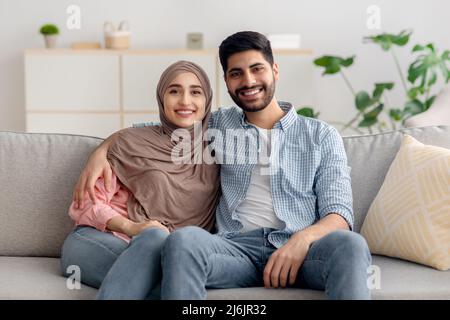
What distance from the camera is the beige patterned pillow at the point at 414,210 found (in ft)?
8.03

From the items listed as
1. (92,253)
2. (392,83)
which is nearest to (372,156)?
(92,253)

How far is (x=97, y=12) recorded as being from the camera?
5.67 meters

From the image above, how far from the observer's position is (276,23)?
5641 mm

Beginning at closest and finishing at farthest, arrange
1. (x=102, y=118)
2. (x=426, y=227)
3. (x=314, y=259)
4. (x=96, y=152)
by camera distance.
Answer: (x=314, y=259), (x=426, y=227), (x=96, y=152), (x=102, y=118)

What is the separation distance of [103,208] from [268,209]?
0.52m

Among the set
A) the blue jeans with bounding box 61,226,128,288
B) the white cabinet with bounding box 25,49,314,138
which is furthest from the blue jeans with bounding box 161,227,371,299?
the white cabinet with bounding box 25,49,314,138

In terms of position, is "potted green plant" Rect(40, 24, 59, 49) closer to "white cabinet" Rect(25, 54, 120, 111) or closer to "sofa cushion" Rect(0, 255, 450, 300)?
"white cabinet" Rect(25, 54, 120, 111)

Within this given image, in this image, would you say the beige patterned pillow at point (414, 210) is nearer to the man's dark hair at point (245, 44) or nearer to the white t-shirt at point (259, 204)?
the white t-shirt at point (259, 204)

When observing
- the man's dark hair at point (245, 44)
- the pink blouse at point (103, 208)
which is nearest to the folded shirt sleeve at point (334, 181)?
the man's dark hair at point (245, 44)

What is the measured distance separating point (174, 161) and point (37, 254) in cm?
57

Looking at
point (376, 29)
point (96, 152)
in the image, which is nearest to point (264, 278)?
point (96, 152)

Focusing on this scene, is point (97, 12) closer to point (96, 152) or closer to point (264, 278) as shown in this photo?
point (96, 152)

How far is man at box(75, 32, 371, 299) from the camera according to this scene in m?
2.09

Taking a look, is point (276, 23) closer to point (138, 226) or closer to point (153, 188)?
point (153, 188)
